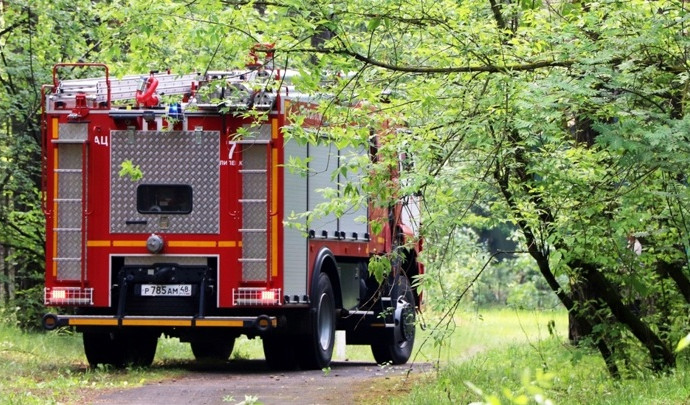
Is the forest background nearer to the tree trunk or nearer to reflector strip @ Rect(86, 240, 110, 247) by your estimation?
the tree trunk

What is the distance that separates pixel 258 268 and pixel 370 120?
4.00 metres

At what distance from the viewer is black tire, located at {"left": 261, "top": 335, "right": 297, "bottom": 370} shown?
14961 millimetres

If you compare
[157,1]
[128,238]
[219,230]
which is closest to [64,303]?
[128,238]

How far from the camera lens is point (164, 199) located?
1392 cm

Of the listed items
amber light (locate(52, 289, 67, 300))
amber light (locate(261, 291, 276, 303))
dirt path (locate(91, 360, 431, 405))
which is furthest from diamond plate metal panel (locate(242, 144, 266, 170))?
amber light (locate(52, 289, 67, 300))

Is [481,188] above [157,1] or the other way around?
the other way around

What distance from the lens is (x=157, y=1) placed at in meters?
9.73

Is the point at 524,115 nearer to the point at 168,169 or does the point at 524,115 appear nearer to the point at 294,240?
the point at 294,240

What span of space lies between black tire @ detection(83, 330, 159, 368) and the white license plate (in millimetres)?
749

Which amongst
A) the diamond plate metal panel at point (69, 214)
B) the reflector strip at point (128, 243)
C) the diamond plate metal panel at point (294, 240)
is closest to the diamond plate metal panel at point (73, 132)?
the diamond plate metal panel at point (69, 214)

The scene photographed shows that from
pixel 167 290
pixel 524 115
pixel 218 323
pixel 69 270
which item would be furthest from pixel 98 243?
pixel 524 115

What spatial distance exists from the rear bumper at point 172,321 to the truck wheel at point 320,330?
724 mm

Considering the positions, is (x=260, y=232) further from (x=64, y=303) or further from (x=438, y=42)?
(x=438, y=42)

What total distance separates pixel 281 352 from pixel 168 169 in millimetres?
2628
